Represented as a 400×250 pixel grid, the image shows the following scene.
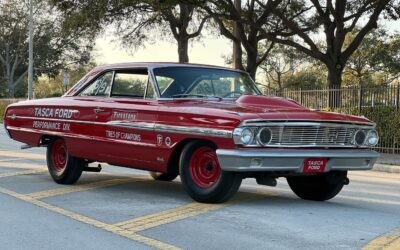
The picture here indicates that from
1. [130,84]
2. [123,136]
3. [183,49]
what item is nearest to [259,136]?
[123,136]

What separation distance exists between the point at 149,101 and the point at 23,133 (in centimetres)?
307

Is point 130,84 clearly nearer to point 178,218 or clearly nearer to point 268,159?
point 178,218

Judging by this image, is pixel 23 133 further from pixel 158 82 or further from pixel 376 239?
pixel 376 239

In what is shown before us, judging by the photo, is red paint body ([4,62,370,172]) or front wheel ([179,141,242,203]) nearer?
red paint body ([4,62,370,172])

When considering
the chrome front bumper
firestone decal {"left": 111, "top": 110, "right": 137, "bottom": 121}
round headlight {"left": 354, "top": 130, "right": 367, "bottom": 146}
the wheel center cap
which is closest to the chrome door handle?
firestone decal {"left": 111, "top": 110, "right": 137, "bottom": 121}

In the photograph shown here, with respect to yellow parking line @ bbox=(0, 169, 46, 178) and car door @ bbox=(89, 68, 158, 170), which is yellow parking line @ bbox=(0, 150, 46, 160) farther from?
car door @ bbox=(89, 68, 158, 170)

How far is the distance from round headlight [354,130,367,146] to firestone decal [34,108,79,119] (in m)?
3.89

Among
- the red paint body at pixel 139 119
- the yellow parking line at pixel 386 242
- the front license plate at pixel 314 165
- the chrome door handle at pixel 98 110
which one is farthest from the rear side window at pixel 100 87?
the yellow parking line at pixel 386 242

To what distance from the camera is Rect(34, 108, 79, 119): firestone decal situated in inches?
331

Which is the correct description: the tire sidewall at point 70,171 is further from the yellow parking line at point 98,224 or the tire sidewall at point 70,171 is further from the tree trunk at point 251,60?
the tree trunk at point 251,60

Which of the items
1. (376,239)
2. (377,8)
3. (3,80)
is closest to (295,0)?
(377,8)

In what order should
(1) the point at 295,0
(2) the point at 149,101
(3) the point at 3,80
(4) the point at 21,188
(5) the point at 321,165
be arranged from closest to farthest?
(5) the point at 321,165 → (2) the point at 149,101 → (4) the point at 21,188 → (1) the point at 295,0 → (3) the point at 3,80

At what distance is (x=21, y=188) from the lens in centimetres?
842

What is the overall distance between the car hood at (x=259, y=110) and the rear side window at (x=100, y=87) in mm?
1592
